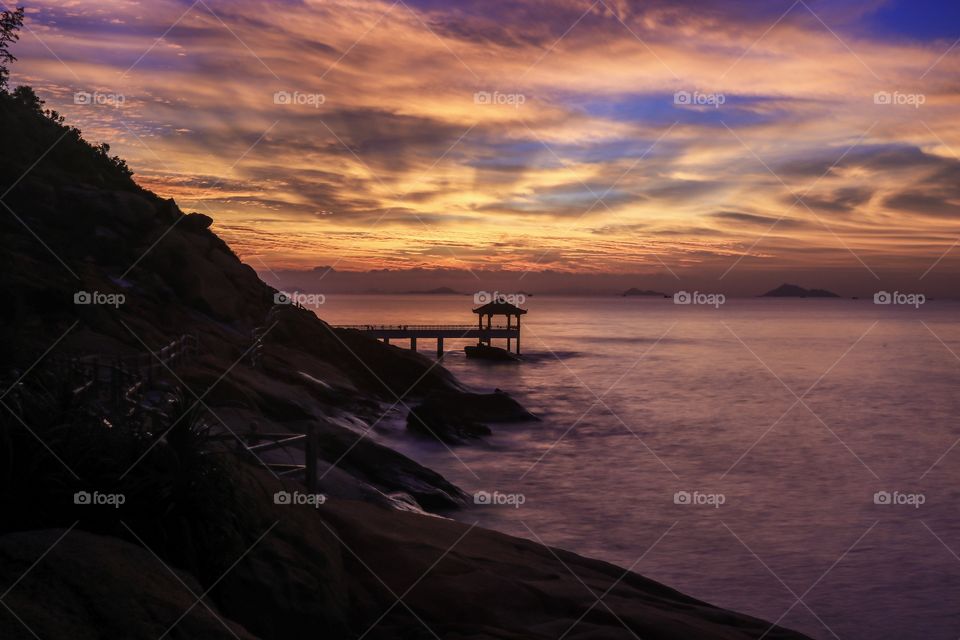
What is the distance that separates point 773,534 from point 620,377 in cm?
5169

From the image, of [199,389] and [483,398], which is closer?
[199,389]

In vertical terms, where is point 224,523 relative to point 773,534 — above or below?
above

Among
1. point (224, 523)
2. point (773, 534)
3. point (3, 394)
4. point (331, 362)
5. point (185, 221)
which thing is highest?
point (185, 221)

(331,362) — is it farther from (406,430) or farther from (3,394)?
(3,394)

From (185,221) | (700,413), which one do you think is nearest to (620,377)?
(700,413)

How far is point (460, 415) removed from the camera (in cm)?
3712

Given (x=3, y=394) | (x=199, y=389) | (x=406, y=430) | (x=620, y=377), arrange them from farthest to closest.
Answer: (x=620, y=377) → (x=406, y=430) → (x=199, y=389) → (x=3, y=394)

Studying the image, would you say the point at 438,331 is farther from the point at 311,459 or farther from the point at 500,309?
the point at 311,459

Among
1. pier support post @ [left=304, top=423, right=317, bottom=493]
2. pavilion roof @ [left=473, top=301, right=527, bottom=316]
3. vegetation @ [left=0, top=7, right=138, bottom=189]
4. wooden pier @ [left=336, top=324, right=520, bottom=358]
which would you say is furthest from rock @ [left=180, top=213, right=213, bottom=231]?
pavilion roof @ [left=473, top=301, right=527, bottom=316]

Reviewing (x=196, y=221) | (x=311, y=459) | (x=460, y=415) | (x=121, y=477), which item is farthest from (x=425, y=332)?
(x=121, y=477)

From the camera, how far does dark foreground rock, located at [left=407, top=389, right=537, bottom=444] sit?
112ft

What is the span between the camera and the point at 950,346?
408 feet

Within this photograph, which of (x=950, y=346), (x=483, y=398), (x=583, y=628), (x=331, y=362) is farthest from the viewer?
(x=950, y=346)

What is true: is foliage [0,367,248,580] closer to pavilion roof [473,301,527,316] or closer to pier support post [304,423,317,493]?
pier support post [304,423,317,493]
